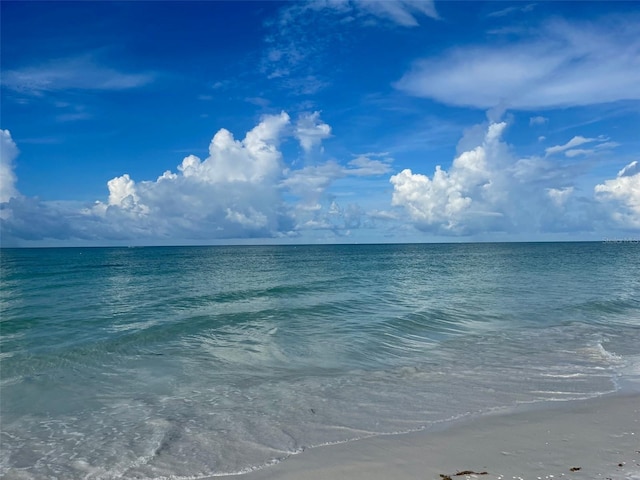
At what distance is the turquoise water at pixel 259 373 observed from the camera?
29.4ft

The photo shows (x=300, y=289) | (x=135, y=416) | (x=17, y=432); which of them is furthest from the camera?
(x=300, y=289)

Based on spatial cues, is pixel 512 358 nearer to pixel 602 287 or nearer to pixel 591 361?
pixel 591 361

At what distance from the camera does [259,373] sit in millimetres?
14070

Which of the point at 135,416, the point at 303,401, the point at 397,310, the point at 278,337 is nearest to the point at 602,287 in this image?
the point at 397,310

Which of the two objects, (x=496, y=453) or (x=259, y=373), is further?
(x=259, y=373)

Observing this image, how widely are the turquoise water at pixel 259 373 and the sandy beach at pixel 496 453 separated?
2.00 feet

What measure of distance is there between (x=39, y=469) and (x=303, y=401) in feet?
18.6

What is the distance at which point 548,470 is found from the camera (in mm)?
7340

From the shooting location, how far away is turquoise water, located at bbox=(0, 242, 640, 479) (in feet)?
29.4

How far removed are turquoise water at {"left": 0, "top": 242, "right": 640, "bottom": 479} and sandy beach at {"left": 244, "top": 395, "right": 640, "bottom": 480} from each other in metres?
0.61

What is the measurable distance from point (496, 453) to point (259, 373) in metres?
7.84

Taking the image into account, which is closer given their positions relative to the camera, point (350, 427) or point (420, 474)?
point (420, 474)

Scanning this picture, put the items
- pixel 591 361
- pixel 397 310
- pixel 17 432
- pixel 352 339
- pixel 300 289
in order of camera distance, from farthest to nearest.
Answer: pixel 300 289, pixel 397 310, pixel 352 339, pixel 591 361, pixel 17 432

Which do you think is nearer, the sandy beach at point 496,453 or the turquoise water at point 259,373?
the sandy beach at point 496,453
